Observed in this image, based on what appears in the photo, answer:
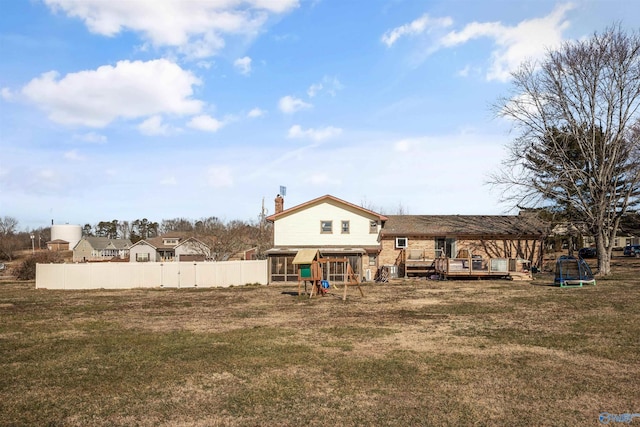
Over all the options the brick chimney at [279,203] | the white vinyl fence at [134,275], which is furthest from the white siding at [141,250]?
the white vinyl fence at [134,275]

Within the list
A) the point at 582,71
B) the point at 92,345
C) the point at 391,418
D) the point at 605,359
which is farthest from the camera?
the point at 582,71

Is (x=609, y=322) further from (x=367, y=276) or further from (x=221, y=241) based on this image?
(x=221, y=241)

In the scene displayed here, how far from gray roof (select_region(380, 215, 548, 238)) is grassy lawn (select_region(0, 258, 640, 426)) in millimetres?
18123

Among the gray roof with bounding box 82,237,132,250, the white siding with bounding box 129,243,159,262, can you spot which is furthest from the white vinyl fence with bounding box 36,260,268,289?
the gray roof with bounding box 82,237,132,250

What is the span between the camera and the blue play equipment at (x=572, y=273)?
26973mm

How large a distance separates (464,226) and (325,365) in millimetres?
32503

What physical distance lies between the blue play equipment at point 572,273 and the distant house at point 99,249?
86.8 m

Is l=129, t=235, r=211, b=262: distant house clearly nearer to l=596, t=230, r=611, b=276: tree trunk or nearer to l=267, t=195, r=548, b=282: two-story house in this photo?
l=267, t=195, r=548, b=282: two-story house

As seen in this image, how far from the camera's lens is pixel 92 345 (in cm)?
1286

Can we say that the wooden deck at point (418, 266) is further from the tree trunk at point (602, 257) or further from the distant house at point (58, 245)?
the distant house at point (58, 245)

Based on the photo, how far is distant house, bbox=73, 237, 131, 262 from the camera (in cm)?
9601

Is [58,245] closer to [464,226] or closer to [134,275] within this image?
[134,275]

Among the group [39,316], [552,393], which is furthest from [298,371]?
[39,316]

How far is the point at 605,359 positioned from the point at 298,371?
7.13 metres
